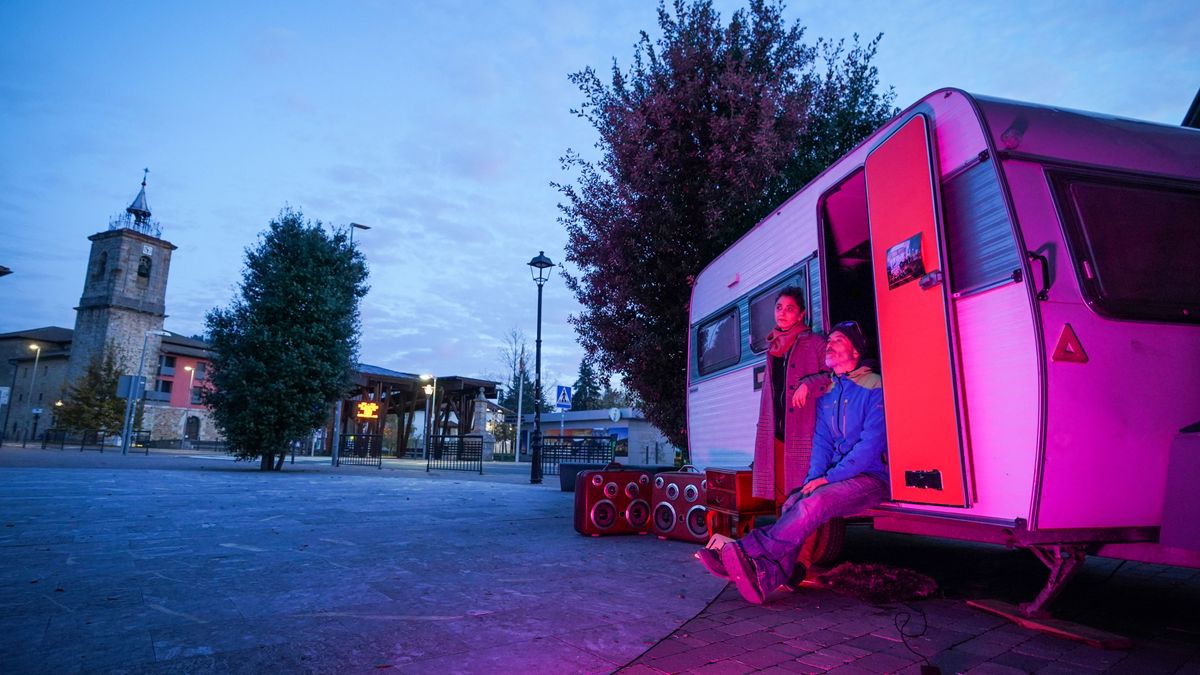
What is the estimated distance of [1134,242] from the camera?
2855 mm

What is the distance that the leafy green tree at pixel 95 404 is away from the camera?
41.5 metres

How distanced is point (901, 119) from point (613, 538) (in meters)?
4.65

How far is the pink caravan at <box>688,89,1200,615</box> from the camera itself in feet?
8.46

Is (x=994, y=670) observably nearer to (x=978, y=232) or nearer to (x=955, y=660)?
(x=955, y=660)

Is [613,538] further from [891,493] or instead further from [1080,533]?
[1080,533]

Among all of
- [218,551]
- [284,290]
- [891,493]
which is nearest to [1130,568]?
[891,493]

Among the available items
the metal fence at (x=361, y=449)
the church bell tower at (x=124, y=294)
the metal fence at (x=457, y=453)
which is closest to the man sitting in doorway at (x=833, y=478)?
the metal fence at (x=457, y=453)

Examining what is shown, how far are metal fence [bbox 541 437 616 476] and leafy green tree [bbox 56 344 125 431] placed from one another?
1560 inches

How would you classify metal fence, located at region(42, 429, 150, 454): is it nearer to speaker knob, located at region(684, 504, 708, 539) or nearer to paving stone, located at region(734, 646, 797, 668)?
speaker knob, located at region(684, 504, 708, 539)

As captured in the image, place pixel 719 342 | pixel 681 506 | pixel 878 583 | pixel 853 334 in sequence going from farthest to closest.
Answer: pixel 719 342
pixel 681 506
pixel 853 334
pixel 878 583

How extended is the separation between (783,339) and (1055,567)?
82.3 inches

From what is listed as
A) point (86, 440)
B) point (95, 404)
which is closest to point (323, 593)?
point (86, 440)

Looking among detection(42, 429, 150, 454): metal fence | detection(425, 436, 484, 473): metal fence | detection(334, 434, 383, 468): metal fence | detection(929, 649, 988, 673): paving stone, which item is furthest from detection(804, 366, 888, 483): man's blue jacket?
detection(42, 429, 150, 454): metal fence

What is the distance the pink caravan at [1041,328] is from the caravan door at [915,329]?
0.03 feet
